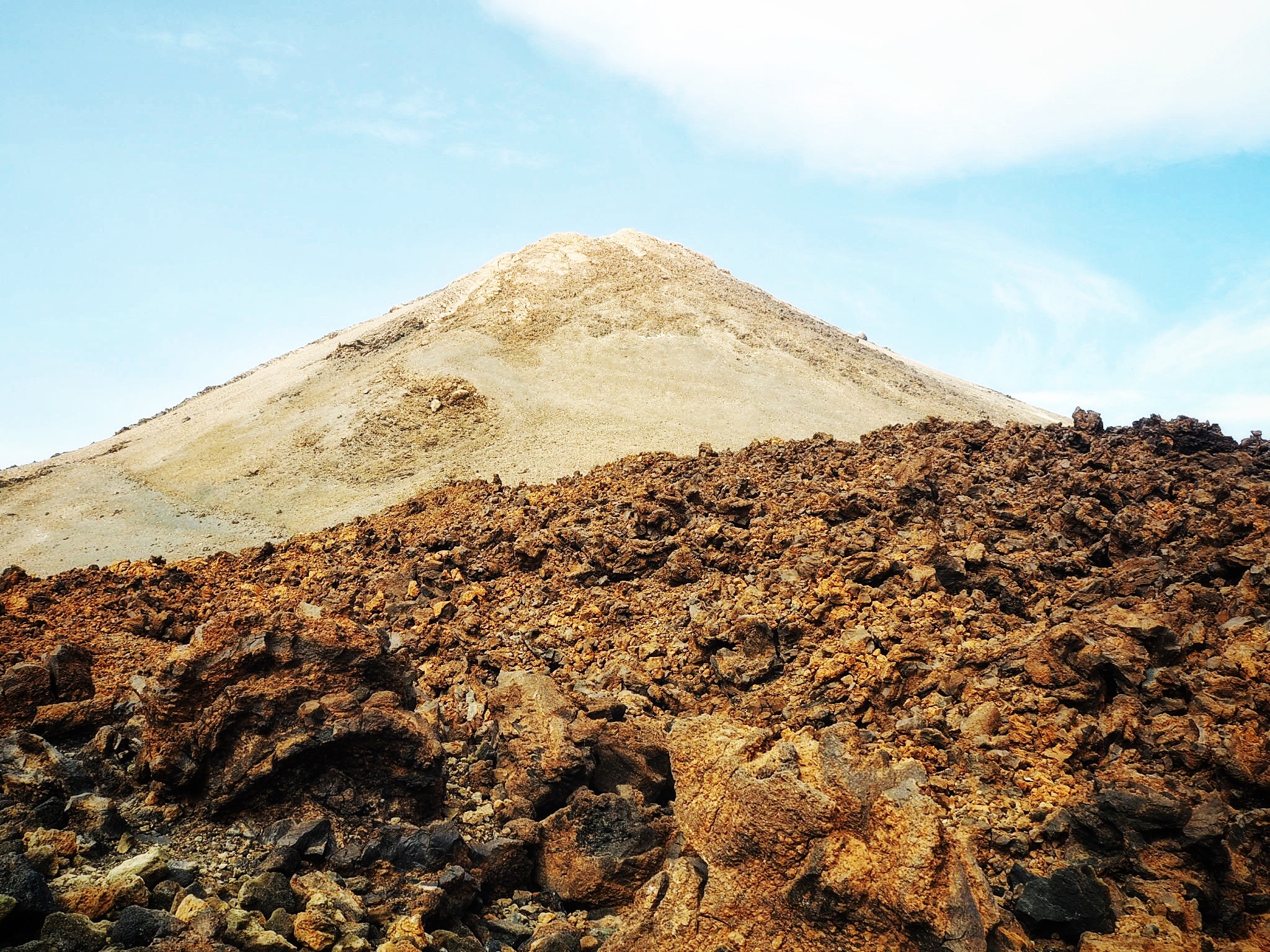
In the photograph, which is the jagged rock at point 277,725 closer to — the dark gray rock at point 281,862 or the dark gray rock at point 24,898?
the dark gray rock at point 281,862

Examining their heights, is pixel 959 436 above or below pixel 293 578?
above

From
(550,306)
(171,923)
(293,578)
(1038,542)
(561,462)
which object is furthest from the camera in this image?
(550,306)

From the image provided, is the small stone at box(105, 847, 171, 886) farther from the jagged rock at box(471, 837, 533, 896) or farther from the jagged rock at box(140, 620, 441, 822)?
the jagged rock at box(471, 837, 533, 896)

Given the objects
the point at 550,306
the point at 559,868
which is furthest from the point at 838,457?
the point at 550,306

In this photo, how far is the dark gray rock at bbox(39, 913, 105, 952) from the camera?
486 cm

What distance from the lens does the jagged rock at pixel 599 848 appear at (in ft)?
22.4

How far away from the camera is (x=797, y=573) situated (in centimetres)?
1159

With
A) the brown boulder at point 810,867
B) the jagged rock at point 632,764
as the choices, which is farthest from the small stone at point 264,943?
the jagged rock at point 632,764

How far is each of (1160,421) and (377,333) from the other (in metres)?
30.4

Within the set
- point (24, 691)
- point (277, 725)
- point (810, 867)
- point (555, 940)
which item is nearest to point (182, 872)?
point (277, 725)

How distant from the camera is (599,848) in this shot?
703 cm

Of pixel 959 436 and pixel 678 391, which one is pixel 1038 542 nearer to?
pixel 959 436

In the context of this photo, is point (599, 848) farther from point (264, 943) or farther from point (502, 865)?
point (264, 943)

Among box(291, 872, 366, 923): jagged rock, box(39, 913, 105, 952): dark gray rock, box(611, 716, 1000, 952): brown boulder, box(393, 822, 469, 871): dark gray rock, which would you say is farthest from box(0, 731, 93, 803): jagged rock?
box(611, 716, 1000, 952): brown boulder
